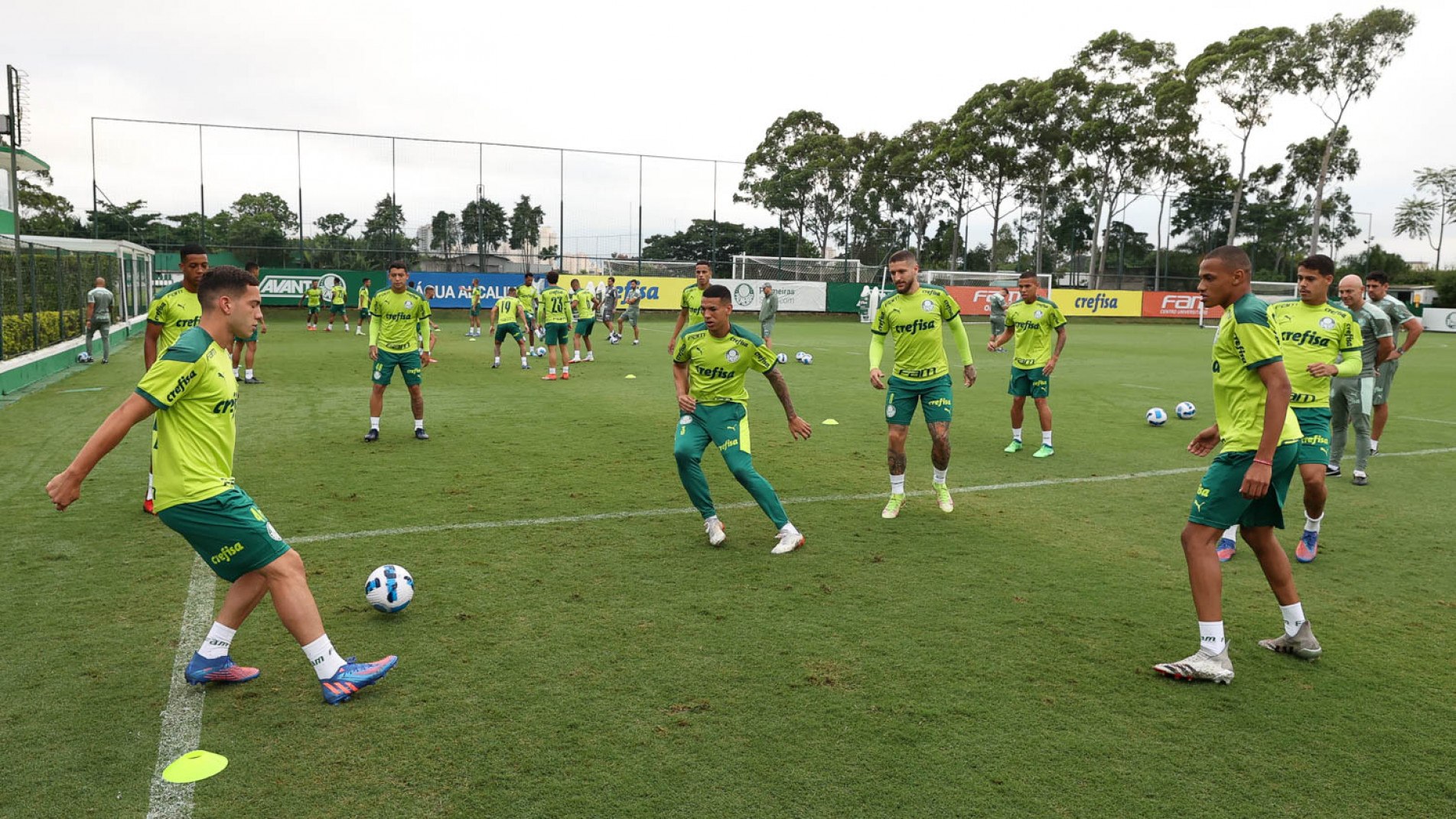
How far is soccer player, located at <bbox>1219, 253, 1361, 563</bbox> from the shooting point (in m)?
6.01

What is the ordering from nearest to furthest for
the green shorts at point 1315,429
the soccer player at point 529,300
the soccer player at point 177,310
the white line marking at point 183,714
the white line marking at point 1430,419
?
the white line marking at point 183,714
the green shorts at point 1315,429
the soccer player at point 177,310
the white line marking at point 1430,419
the soccer player at point 529,300

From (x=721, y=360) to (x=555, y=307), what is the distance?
11.6 meters

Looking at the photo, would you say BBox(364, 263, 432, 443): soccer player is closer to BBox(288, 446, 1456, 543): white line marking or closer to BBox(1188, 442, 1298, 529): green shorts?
BBox(288, 446, 1456, 543): white line marking

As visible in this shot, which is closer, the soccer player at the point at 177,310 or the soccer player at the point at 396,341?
the soccer player at the point at 177,310

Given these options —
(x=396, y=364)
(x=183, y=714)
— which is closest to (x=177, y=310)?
(x=396, y=364)

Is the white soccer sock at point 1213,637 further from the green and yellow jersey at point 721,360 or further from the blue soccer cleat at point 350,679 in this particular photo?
the blue soccer cleat at point 350,679

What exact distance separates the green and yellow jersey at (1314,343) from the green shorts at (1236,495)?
7.07 ft

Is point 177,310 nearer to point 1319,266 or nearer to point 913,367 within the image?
point 913,367

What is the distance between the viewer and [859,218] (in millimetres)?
51250

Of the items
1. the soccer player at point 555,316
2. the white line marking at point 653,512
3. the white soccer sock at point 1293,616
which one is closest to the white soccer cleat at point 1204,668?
the white soccer sock at point 1293,616

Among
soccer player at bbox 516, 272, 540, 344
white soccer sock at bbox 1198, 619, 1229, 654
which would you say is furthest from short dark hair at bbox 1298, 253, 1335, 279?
soccer player at bbox 516, 272, 540, 344

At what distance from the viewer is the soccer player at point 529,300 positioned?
866 inches

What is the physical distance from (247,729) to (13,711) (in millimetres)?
1081

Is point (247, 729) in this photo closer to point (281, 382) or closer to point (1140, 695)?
point (1140, 695)
